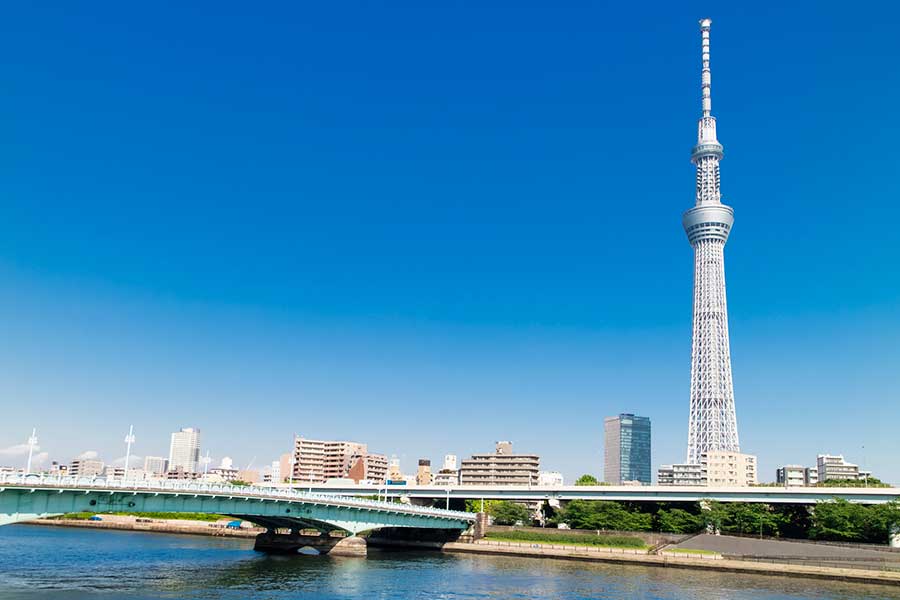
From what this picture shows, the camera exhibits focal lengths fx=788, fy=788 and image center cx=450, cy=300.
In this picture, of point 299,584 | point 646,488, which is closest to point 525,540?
point 646,488

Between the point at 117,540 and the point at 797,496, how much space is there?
83619 millimetres

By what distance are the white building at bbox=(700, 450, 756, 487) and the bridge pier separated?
9356cm

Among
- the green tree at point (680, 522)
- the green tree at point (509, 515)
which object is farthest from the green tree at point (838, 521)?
the green tree at point (509, 515)

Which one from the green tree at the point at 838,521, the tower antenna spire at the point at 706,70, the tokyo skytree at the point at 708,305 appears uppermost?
the tower antenna spire at the point at 706,70

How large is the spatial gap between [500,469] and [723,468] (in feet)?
161

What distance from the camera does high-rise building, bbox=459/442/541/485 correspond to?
177m

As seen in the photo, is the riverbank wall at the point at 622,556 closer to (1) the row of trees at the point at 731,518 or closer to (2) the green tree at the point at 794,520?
(1) the row of trees at the point at 731,518

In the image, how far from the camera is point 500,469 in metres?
180

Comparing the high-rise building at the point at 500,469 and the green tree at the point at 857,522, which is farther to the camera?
the high-rise building at the point at 500,469

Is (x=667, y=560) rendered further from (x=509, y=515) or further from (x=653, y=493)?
(x=509, y=515)

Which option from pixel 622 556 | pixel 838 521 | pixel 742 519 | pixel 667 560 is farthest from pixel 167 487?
pixel 838 521

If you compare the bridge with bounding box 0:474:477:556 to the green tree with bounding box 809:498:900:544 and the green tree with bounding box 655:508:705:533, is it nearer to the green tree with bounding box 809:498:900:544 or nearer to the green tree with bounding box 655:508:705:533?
the green tree with bounding box 655:508:705:533

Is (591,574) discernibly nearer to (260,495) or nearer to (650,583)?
(650,583)

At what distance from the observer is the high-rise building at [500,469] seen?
177 metres
